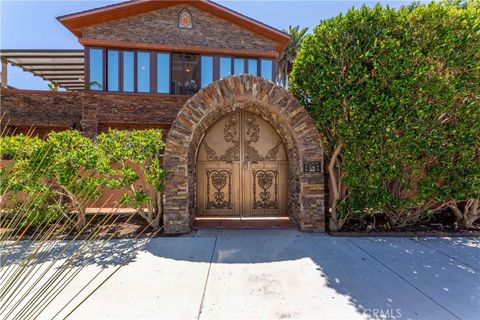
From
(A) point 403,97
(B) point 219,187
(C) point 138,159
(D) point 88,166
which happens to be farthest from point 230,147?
(A) point 403,97

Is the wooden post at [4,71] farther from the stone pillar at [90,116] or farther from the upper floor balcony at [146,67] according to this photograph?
the stone pillar at [90,116]

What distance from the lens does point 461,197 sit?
4.99m

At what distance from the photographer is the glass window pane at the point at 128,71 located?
9688 millimetres

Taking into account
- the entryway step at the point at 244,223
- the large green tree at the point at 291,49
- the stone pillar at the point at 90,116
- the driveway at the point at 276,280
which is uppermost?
the large green tree at the point at 291,49

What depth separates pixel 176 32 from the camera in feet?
32.9

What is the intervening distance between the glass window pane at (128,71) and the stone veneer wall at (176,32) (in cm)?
64

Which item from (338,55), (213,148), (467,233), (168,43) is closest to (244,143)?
(213,148)

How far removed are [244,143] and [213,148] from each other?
2.90 ft

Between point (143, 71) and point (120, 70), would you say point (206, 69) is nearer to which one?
point (143, 71)

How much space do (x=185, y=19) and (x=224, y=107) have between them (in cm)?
704

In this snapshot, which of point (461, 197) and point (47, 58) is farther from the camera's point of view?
point (47, 58)

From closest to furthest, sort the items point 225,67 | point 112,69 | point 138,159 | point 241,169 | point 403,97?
point 403,97
point 138,159
point 241,169
point 112,69
point 225,67

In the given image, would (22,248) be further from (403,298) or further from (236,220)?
(403,298)

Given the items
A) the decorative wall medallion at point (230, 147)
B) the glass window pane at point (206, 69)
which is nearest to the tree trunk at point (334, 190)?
the decorative wall medallion at point (230, 147)
